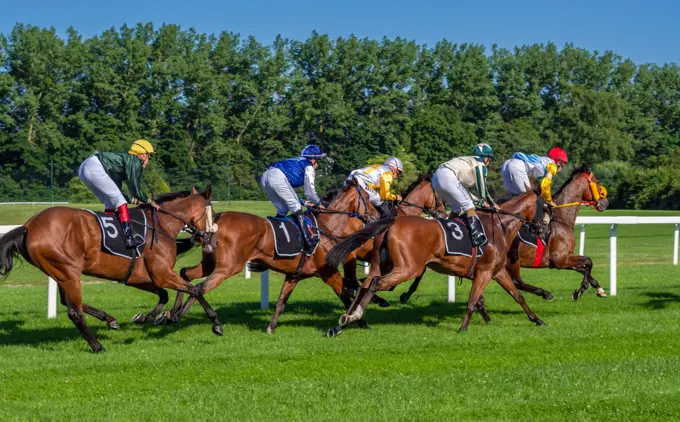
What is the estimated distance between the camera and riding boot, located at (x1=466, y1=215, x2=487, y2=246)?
9.06 m

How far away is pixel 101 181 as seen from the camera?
8250 mm

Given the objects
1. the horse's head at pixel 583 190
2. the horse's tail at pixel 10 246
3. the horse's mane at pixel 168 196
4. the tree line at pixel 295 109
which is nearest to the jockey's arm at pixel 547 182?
the horse's head at pixel 583 190

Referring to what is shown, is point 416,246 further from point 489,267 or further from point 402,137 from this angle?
point 402,137

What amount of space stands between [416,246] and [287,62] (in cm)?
5442

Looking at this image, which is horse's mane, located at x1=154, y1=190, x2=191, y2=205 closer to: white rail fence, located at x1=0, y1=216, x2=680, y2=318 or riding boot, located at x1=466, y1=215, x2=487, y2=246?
white rail fence, located at x1=0, y1=216, x2=680, y2=318

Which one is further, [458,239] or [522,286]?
[522,286]

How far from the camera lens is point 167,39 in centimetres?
5903

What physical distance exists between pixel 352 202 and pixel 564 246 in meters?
2.92

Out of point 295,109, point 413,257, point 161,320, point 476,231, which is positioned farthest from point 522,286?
point 295,109

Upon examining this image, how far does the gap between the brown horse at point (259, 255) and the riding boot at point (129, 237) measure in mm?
787

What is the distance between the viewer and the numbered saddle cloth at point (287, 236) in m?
9.11

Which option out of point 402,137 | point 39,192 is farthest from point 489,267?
point 402,137

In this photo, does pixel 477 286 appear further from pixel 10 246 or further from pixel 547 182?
pixel 10 246

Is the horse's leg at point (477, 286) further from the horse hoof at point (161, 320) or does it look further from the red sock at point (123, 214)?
the red sock at point (123, 214)
